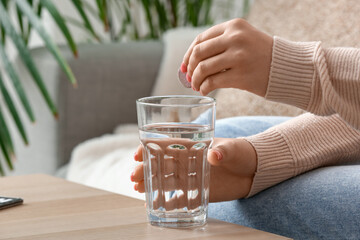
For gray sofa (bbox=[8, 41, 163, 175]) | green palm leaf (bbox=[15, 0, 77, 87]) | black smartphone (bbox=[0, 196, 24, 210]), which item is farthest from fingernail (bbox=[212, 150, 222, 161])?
gray sofa (bbox=[8, 41, 163, 175])

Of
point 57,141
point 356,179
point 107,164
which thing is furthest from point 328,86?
point 57,141

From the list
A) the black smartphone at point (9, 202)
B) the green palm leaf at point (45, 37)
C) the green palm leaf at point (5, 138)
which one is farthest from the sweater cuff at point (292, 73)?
the green palm leaf at point (5, 138)

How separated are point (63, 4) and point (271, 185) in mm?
2200

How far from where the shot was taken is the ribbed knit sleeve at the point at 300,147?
2.27 ft

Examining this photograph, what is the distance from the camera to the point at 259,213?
0.67m

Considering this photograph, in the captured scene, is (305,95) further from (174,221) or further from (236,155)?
(174,221)

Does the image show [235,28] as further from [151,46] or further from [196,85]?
[151,46]

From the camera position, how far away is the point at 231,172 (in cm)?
67

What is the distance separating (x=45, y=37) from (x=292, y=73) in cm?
90

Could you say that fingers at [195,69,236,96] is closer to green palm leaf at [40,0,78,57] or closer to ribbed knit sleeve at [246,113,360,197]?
ribbed knit sleeve at [246,113,360,197]

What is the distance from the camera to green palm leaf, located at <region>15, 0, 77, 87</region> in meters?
1.39

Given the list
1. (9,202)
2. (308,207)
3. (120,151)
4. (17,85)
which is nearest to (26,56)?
(17,85)

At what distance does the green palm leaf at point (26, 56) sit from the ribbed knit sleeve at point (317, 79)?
2.91 feet

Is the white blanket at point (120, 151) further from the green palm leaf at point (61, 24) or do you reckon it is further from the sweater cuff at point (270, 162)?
the sweater cuff at point (270, 162)
